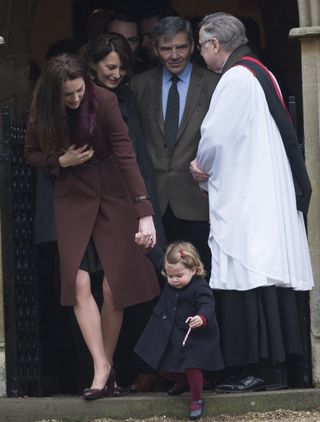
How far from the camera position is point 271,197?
30.6 ft

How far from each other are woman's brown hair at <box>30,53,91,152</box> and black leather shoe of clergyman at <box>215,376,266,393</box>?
1605 millimetres

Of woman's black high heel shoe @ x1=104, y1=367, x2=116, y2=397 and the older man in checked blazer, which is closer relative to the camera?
woman's black high heel shoe @ x1=104, y1=367, x2=116, y2=397

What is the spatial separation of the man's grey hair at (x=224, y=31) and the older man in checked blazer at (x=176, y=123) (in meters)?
0.37

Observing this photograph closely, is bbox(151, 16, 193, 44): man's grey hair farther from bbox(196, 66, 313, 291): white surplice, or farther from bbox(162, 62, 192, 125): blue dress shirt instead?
bbox(196, 66, 313, 291): white surplice

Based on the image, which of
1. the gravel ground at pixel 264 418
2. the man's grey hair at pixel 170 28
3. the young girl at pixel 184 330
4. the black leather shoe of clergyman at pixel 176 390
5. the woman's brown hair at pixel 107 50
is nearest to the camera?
the young girl at pixel 184 330

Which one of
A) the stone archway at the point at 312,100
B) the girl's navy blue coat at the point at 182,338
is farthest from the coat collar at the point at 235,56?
the girl's navy blue coat at the point at 182,338

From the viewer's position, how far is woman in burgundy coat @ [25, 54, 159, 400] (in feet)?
30.1

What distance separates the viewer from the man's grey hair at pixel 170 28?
9789 millimetres

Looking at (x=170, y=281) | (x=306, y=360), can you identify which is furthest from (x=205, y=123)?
(x=306, y=360)

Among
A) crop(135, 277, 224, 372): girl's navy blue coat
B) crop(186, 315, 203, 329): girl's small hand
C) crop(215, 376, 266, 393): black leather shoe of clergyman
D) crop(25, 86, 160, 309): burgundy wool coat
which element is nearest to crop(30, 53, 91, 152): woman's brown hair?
crop(25, 86, 160, 309): burgundy wool coat

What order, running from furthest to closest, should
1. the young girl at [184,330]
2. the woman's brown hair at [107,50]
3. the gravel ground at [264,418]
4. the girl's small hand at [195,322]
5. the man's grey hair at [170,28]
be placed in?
the man's grey hair at [170,28] < the woman's brown hair at [107,50] < the gravel ground at [264,418] < the young girl at [184,330] < the girl's small hand at [195,322]

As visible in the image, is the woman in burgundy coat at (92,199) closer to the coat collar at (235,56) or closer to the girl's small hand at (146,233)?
the girl's small hand at (146,233)

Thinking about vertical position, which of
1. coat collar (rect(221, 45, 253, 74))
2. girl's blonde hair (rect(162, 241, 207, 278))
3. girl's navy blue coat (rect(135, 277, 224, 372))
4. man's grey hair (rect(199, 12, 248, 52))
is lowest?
girl's navy blue coat (rect(135, 277, 224, 372))

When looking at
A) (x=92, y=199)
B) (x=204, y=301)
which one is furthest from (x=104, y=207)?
(x=204, y=301)
